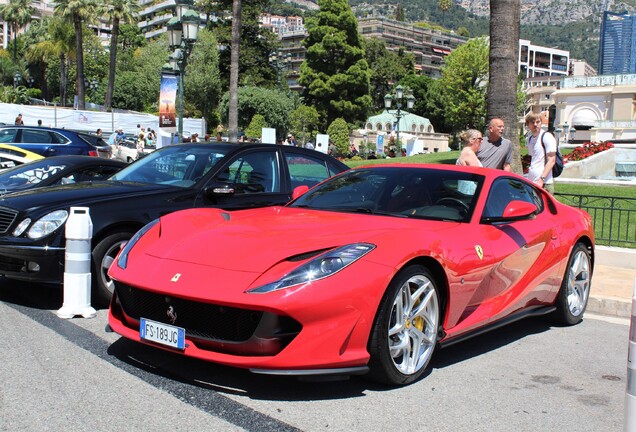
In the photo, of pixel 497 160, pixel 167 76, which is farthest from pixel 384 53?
pixel 497 160

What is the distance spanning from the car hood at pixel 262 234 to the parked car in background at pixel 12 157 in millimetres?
10284

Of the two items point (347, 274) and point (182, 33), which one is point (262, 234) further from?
point (182, 33)

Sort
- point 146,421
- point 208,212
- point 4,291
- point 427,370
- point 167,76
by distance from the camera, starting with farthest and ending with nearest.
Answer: point 167,76, point 4,291, point 208,212, point 427,370, point 146,421

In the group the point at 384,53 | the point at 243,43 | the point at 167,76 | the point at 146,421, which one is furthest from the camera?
the point at 384,53

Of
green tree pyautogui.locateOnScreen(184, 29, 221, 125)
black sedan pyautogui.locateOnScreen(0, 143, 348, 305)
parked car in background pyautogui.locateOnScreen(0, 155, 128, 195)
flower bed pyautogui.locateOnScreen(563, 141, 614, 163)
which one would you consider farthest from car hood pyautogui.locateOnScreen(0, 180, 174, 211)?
green tree pyautogui.locateOnScreen(184, 29, 221, 125)

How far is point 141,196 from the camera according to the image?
634cm

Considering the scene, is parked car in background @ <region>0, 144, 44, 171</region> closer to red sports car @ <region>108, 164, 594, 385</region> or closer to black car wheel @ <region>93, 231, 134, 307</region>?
black car wheel @ <region>93, 231, 134, 307</region>

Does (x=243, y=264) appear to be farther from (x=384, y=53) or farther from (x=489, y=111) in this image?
(x=384, y=53)

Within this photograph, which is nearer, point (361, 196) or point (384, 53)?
point (361, 196)

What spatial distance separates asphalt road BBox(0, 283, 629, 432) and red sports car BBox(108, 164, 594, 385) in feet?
0.79

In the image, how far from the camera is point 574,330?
6.20m

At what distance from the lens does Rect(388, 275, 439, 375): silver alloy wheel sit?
4.11 m

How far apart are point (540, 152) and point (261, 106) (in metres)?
56.6

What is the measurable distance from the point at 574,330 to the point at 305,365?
11.4 ft
